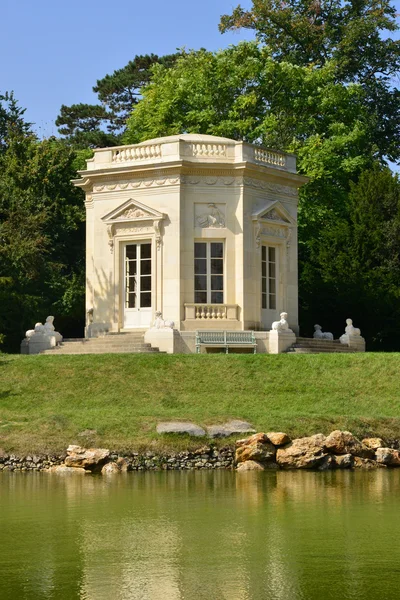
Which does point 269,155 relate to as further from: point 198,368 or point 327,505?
point 327,505

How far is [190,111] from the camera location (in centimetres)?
5159

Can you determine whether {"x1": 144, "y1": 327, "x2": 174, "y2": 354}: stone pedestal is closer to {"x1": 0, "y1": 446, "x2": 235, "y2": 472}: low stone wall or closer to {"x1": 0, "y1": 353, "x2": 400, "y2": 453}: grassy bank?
{"x1": 0, "y1": 353, "x2": 400, "y2": 453}: grassy bank

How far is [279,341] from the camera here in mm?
36375

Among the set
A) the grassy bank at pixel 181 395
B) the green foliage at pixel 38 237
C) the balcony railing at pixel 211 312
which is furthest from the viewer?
the green foliage at pixel 38 237

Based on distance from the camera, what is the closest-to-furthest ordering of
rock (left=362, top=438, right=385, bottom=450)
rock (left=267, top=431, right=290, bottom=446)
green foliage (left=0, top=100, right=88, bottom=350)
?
rock (left=267, top=431, right=290, bottom=446) → rock (left=362, top=438, right=385, bottom=450) → green foliage (left=0, top=100, right=88, bottom=350)

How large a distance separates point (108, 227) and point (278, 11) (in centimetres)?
2218

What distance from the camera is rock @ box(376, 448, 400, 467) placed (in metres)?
24.0

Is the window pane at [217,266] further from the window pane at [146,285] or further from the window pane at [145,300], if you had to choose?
the window pane at [145,300]

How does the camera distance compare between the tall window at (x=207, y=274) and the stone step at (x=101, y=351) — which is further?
the tall window at (x=207, y=274)

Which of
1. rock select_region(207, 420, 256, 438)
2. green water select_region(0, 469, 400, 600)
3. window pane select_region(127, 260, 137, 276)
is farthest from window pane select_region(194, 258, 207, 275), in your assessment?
green water select_region(0, 469, 400, 600)

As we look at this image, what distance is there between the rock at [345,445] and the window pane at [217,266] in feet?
47.4

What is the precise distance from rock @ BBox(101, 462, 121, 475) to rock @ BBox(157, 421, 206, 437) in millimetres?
1667

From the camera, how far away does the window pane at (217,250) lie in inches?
1499

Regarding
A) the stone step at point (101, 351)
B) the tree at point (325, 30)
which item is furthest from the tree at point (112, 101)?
the stone step at point (101, 351)
